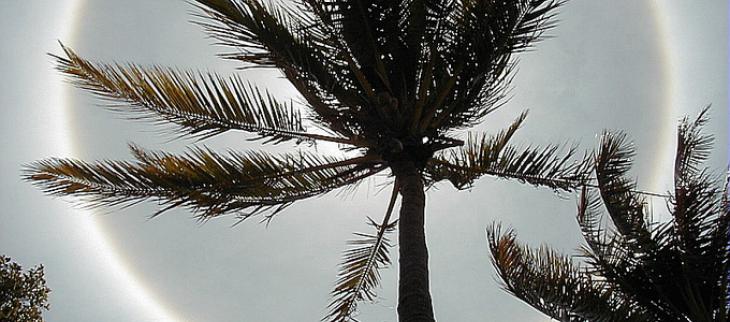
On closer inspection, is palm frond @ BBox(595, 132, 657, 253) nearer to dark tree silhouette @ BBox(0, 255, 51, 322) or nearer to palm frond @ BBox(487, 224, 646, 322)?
palm frond @ BBox(487, 224, 646, 322)

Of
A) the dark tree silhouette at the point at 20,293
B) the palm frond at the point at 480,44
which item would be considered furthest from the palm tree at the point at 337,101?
the dark tree silhouette at the point at 20,293

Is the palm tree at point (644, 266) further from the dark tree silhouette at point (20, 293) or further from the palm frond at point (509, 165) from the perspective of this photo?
the dark tree silhouette at point (20, 293)

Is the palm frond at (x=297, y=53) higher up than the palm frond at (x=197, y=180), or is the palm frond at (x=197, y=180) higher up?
the palm frond at (x=297, y=53)

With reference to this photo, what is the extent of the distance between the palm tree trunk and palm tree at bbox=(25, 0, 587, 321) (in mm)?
16

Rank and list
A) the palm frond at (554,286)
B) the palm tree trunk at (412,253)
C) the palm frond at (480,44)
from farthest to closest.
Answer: the palm frond at (554,286) → the palm frond at (480,44) → the palm tree trunk at (412,253)

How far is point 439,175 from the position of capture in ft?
28.2

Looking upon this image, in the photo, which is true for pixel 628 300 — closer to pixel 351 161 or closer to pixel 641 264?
pixel 641 264

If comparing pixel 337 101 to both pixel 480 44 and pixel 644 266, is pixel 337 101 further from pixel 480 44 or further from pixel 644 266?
pixel 644 266

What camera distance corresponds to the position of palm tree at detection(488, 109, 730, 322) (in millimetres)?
8734

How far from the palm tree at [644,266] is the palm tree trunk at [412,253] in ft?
8.32

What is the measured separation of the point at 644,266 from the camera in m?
9.26

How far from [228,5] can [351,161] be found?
2304mm

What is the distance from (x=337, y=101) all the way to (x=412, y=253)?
6.90ft

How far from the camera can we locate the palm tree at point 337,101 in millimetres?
6742
